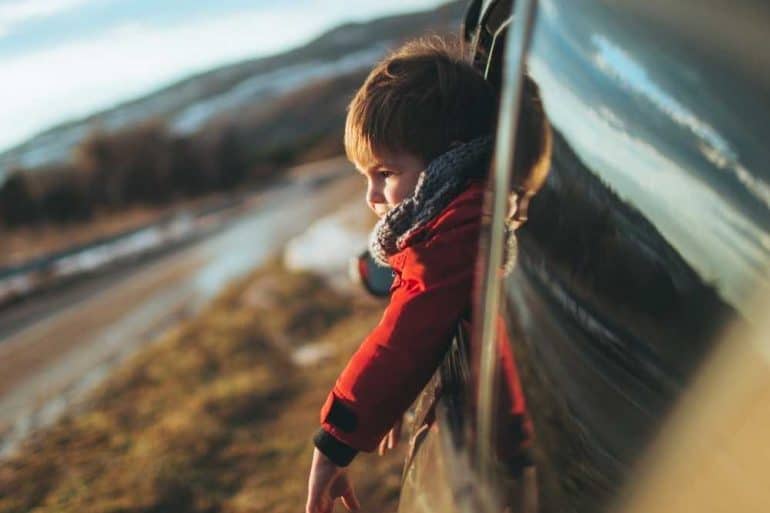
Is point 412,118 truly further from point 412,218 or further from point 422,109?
point 412,218

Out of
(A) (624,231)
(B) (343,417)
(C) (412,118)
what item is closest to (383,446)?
(B) (343,417)

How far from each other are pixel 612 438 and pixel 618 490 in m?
0.06

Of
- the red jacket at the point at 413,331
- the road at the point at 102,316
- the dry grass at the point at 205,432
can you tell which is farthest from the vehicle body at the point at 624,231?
the road at the point at 102,316

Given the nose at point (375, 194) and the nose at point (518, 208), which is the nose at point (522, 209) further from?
the nose at point (375, 194)

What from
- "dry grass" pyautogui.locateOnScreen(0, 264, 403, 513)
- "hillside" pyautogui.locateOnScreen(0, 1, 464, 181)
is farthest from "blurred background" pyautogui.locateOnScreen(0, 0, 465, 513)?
"hillside" pyautogui.locateOnScreen(0, 1, 464, 181)

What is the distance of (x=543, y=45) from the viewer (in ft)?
4.21

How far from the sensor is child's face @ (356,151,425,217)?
1.79 m

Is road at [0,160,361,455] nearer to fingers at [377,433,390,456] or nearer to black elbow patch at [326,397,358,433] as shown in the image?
fingers at [377,433,390,456]

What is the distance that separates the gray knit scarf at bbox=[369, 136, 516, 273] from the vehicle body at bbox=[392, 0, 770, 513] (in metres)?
0.27

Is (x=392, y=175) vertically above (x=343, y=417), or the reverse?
(x=392, y=175)

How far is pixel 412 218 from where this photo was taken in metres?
1.69

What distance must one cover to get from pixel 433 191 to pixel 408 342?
29 centimetres

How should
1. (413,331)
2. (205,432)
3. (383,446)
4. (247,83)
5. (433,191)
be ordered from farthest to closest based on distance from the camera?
(247,83) < (205,432) < (383,446) < (433,191) < (413,331)

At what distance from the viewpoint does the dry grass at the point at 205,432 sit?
4.54 metres
